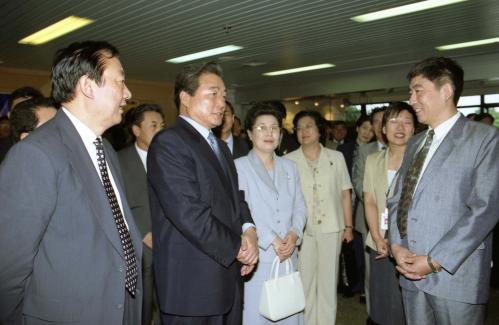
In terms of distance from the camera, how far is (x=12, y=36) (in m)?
6.95

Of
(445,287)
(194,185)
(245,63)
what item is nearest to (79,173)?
(194,185)

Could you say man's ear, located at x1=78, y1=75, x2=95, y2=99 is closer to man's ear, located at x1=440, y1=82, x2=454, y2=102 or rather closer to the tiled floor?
man's ear, located at x1=440, y1=82, x2=454, y2=102

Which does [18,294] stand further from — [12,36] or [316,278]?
[12,36]

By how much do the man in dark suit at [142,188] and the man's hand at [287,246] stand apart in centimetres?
113

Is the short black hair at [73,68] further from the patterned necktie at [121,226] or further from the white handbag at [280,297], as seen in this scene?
the white handbag at [280,297]

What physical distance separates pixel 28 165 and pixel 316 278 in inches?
101

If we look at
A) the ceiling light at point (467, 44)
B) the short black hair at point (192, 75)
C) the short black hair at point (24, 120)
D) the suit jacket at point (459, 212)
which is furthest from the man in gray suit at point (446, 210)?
the ceiling light at point (467, 44)

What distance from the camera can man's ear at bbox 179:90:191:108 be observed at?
2029 millimetres

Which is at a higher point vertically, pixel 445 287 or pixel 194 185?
pixel 194 185

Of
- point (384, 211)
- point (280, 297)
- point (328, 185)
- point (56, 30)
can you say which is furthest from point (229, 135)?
point (56, 30)

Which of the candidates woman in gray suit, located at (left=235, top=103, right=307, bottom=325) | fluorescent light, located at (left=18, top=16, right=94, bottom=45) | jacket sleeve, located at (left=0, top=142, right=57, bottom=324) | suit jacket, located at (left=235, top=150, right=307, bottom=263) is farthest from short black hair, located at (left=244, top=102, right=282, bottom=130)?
fluorescent light, located at (left=18, top=16, right=94, bottom=45)

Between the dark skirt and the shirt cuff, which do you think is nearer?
the shirt cuff

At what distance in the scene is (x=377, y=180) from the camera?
115 inches

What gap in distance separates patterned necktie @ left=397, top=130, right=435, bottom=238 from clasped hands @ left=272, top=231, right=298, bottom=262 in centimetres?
71
